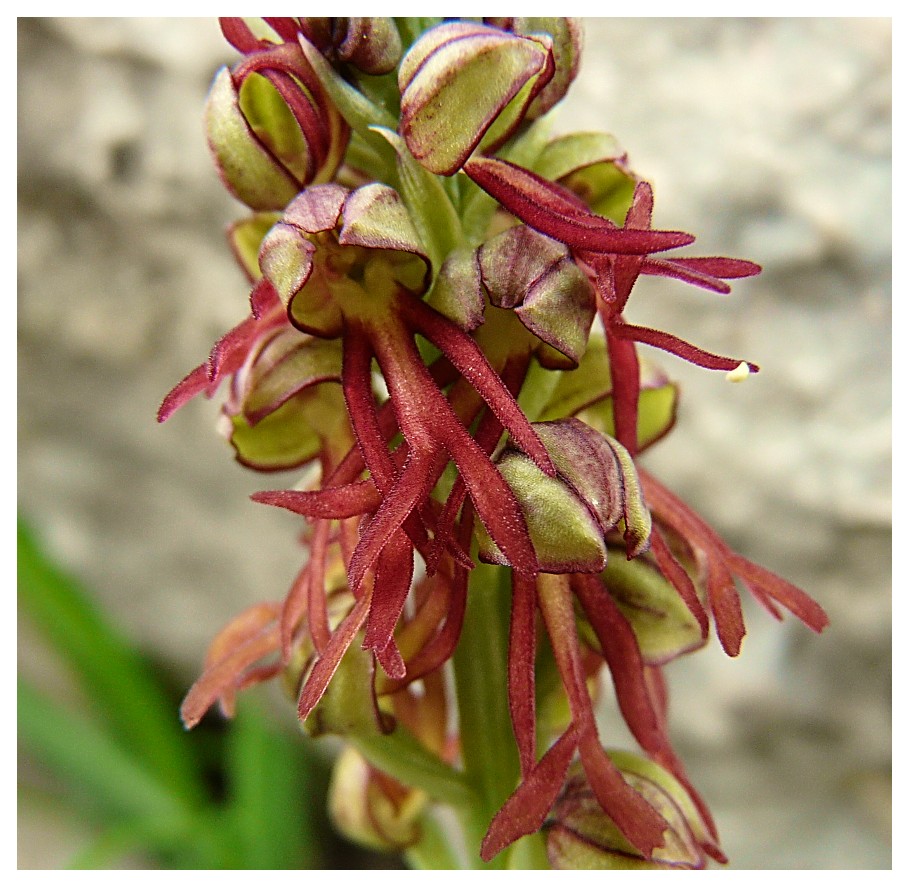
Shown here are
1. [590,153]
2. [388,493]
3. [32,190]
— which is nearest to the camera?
[388,493]

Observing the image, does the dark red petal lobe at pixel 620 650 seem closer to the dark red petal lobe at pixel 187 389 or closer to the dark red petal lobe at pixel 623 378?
the dark red petal lobe at pixel 623 378

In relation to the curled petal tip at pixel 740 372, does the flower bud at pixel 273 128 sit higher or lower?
higher

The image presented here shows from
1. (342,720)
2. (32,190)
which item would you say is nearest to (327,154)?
(342,720)

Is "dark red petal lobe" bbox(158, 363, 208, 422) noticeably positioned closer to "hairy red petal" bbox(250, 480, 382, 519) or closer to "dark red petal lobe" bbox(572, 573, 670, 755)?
"hairy red petal" bbox(250, 480, 382, 519)

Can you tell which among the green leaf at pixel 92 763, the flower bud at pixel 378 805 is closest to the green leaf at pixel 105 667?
the green leaf at pixel 92 763

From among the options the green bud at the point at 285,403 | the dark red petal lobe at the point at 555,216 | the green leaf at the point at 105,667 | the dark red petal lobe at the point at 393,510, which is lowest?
the green leaf at the point at 105,667

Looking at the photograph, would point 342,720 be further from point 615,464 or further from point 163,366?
point 163,366

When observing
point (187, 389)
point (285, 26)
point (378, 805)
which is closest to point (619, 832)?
point (378, 805)

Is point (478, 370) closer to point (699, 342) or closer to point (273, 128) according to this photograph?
point (273, 128)
